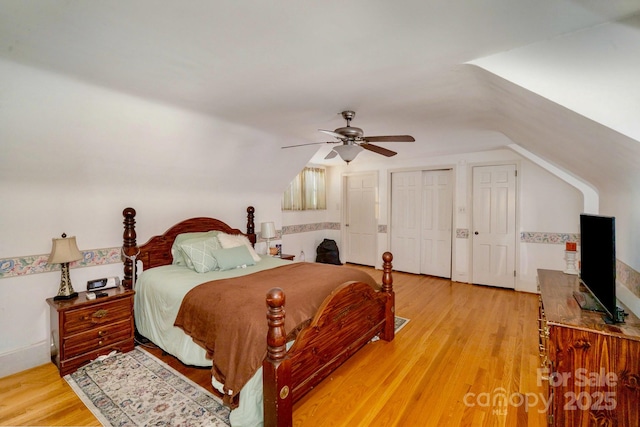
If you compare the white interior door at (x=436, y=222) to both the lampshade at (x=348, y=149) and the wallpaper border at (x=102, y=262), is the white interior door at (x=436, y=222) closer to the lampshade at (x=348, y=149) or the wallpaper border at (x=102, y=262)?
the wallpaper border at (x=102, y=262)

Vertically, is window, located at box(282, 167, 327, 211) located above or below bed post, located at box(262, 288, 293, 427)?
above

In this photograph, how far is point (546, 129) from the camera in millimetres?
2152

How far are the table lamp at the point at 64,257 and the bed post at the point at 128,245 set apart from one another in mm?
465

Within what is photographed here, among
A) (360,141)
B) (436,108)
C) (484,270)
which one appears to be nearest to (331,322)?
(360,141)

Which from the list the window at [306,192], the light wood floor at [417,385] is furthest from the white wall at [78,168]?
the window at [306,192]

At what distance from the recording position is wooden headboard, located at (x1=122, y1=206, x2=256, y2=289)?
3080 millimetres

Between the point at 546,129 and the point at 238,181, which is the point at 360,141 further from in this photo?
the point at 238,181

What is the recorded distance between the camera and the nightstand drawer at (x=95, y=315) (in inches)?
95.9

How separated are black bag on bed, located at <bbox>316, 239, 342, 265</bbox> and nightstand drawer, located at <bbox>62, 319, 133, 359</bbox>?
3840 millimetres

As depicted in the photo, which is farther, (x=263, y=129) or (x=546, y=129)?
(x=263, y=129)

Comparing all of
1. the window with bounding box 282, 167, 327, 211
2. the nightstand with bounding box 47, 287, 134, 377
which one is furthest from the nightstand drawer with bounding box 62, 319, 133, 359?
the window with bounding box 282, 167, 327, 211

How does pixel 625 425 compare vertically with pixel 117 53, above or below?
below

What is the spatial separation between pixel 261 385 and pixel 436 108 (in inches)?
106

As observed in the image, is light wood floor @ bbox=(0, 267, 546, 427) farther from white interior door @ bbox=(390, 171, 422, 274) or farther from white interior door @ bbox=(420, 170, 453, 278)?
white interior door @ bbox=(390, 171, 422, 274)
